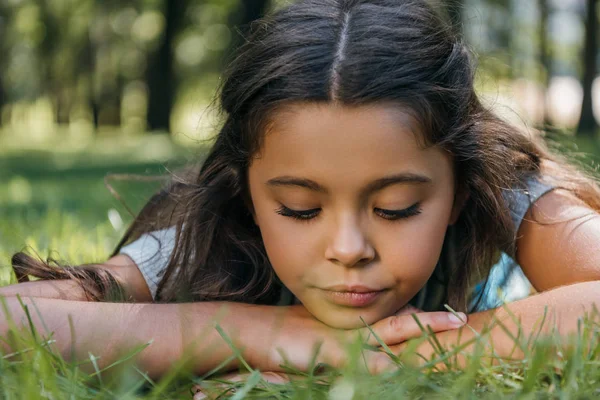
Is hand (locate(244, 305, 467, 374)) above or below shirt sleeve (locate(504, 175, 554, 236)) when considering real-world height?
below

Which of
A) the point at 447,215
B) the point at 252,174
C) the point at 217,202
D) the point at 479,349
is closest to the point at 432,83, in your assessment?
the point at 447,215

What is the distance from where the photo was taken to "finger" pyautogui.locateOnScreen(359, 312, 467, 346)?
223 centimetres

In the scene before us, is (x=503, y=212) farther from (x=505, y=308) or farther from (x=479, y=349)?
(x=479, y=349)

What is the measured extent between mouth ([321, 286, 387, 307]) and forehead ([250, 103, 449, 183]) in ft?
1.06

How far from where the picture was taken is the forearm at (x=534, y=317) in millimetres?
2119

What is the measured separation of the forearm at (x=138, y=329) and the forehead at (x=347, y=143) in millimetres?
478

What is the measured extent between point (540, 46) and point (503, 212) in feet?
70.3

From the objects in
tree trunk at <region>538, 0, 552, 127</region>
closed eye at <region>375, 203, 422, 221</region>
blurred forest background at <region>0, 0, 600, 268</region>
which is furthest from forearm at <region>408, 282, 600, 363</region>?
tree trunk at <region>538, 0, 552, 127</region>

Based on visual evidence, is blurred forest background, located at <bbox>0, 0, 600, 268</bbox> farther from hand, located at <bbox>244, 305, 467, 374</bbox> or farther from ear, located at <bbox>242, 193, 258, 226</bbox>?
hand, located at <bbox>244, 305, 467, 374</bbox>

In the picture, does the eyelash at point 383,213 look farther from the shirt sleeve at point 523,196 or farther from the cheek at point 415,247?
the shirt sleeve at point 523,196

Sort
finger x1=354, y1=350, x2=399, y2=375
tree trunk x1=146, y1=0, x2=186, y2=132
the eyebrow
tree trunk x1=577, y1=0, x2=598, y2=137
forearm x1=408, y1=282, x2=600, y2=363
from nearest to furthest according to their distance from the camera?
finger x1=354, y1=350, x2=399, y2=375, forearm x1=408, y1=282, x2=600, y2=363, the eyebrow, tree trunk x1=577, y1=0, x2=598, y2=137, tree trunk x1=146, y1=0, x2=186, y2=132

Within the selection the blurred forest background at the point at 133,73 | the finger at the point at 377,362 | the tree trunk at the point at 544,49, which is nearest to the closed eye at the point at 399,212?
the finger at the point at 377,362

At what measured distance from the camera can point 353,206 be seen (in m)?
2.32

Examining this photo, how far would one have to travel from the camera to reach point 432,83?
258 centimetres
